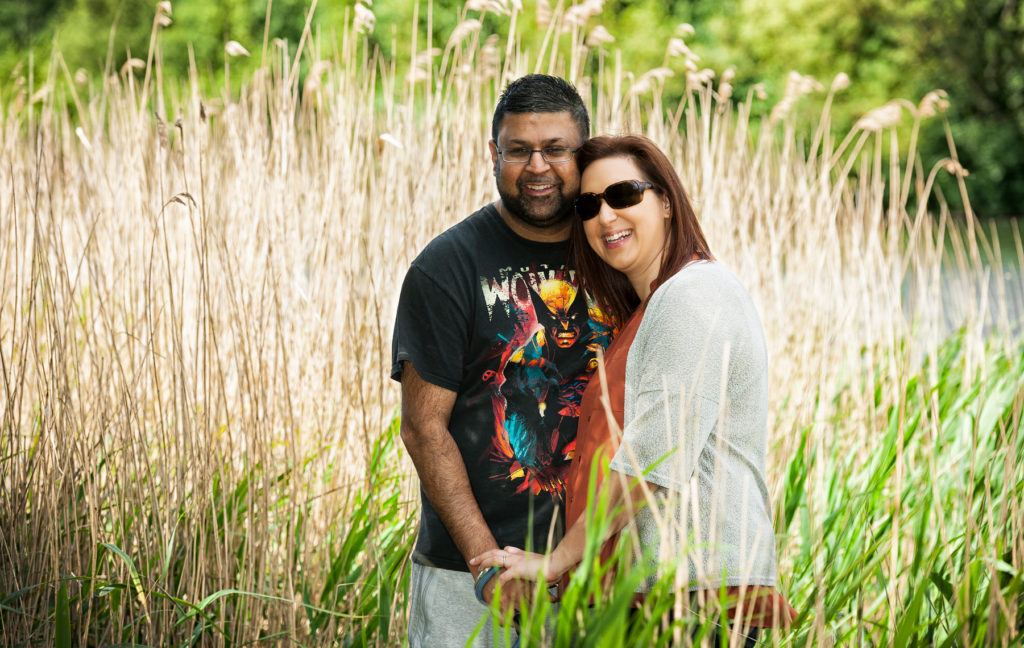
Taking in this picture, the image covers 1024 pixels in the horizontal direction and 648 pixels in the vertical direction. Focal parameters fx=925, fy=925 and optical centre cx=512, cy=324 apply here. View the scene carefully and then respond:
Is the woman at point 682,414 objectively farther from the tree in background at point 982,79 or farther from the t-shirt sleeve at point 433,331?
the tree in background at point 982,79

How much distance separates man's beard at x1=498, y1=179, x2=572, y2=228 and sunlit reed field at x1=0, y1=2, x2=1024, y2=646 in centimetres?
59

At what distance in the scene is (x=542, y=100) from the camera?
5.30ft

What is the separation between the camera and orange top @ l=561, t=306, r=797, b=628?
132 cm

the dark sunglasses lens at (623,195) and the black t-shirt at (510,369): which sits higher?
Answer: the dark sunglasses lens at (623,195)

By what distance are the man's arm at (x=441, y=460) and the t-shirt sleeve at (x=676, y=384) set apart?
14.9 inches

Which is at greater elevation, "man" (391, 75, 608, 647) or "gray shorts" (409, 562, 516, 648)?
"man" (391, 75, 608, 647)

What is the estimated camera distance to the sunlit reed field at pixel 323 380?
1838 millimetres

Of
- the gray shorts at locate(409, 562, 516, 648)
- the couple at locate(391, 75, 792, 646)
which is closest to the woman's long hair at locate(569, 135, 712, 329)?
the couple at locate(391, 75, 792, 646)

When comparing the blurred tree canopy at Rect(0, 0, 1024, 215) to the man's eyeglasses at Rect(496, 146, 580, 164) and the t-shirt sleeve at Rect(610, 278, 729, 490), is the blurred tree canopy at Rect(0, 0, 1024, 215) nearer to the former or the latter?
the man's eyeglasses at Rect(496, 146, 580, 164)

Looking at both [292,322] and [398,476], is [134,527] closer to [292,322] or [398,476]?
[398,476]

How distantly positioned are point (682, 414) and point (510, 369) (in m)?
0.54

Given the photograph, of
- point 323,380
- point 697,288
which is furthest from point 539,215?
point 323,380

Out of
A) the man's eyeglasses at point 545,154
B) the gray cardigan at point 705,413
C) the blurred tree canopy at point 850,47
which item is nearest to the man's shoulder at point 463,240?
the man's eyeglasses at point 545,154

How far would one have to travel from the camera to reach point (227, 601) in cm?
193
